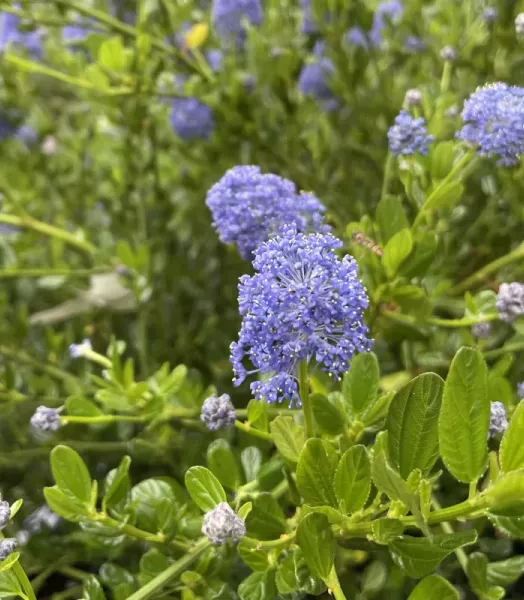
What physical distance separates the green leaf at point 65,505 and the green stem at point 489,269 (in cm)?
47

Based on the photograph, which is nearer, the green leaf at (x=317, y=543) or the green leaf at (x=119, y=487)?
the green leaf at (x=317, y=543)

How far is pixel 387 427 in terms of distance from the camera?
0.42 meters

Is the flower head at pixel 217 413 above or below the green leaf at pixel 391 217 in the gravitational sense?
below

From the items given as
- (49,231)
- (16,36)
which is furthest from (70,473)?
(16,36)

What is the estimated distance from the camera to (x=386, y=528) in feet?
1.30

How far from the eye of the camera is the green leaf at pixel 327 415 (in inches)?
18.3

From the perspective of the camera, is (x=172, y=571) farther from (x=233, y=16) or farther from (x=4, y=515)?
(x=233, y=16)

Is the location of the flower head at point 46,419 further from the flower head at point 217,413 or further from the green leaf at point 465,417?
the green leaf at point 465,417

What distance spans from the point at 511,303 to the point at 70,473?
0.39 m

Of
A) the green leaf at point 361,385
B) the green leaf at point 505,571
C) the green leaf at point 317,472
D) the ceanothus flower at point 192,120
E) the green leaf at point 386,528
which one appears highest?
the ceanothus flower at point 192,120

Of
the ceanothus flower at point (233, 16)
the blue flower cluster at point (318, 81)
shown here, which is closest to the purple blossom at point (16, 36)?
the ceanothus flower at point (233, 16)

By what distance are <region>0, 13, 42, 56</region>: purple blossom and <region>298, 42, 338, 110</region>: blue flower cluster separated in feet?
1.62

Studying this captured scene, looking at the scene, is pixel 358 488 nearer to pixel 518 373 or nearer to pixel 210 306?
pixel 518 373

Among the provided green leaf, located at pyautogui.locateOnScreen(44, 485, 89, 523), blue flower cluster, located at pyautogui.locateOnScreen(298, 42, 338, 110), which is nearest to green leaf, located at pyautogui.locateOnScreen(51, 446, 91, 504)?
green leaf, located at pyautogui.locateOnScreen(44, 485, 89, 523)
